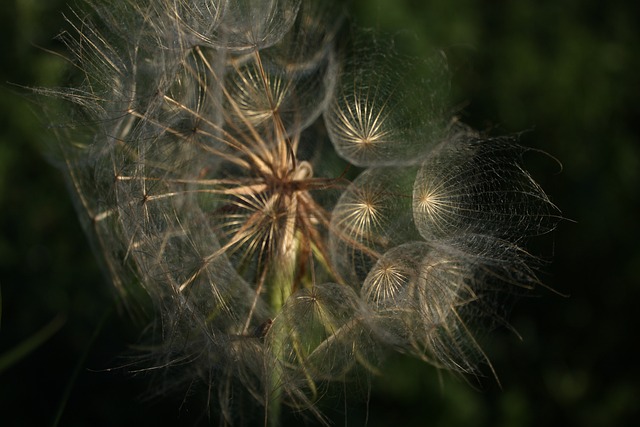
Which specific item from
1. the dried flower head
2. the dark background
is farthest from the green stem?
the dark background

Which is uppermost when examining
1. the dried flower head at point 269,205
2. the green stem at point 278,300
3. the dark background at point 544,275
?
the dried flower head at point 269,205

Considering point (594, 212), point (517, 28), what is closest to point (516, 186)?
point (594, 212)

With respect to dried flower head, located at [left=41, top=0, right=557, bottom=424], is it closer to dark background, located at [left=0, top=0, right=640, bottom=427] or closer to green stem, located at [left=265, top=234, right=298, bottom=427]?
green stem, located at [left=265, top=234, right=298, bottom=427]

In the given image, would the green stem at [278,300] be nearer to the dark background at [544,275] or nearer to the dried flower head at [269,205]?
the dried flower head at [269,205]

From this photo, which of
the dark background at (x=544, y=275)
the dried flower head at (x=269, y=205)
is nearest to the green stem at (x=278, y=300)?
the dried flower head at (x=269, y=205)

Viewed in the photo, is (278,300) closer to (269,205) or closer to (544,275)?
(269,205)

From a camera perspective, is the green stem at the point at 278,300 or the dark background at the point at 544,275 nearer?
the green stem at the point at 278,300

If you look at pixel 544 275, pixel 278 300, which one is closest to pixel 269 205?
pixel 278 300

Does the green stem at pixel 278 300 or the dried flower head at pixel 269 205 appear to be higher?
the dried flower head at pixel 269 205
